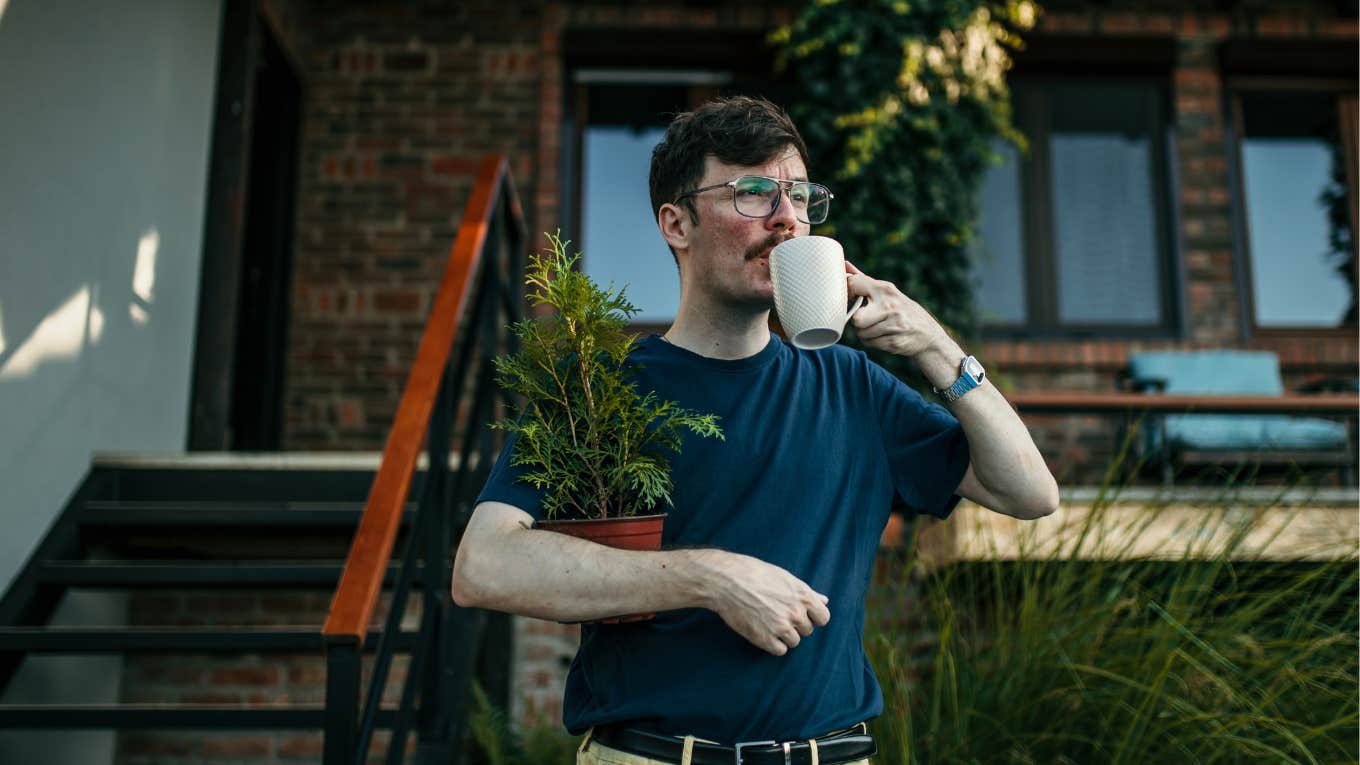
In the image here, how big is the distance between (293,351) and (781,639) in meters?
4.60

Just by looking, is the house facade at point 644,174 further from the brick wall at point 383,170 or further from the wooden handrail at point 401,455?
the wooden handrail at point 401,455

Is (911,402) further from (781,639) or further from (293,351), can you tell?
(293,351)

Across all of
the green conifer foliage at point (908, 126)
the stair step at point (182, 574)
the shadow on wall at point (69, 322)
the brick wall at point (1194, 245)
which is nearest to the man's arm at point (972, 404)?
the stair step at point (182, 574)

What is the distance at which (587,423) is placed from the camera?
4.17 ft

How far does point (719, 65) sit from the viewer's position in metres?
5.79

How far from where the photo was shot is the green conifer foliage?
454cm

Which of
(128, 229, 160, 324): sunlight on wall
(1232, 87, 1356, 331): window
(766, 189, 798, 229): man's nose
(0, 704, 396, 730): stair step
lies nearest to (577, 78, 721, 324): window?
(128, 229, 160, 324): sunlight on wall

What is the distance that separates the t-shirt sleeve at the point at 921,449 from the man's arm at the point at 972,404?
0.04 meters

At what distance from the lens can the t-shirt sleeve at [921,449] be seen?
1428 millimetres

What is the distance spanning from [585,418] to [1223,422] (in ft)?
14.4

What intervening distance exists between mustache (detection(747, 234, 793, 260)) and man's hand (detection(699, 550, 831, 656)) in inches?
16.1

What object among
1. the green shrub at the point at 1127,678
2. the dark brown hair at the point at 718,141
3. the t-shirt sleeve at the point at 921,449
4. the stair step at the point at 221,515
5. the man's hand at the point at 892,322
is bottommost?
the green shrub at the point at 1127,678

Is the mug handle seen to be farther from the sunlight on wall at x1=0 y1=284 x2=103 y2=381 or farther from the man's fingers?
the sunlight on wall at x1=0 y1=284 x2=103 y2=381

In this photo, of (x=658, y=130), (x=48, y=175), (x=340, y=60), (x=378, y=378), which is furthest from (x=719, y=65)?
(x=48, y=175)
